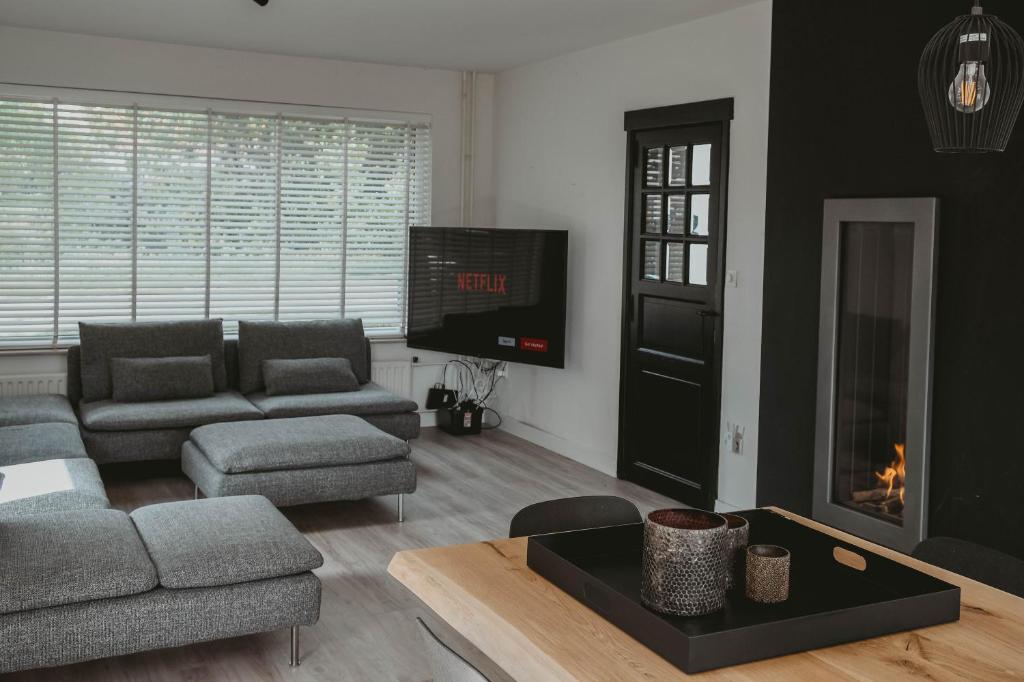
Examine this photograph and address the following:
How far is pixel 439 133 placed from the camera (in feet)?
24.7

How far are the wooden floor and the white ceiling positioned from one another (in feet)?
8.58

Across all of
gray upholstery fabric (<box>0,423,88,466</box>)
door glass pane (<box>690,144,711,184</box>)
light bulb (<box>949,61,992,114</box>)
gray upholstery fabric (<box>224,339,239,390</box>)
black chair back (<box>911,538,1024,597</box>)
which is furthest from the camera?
gray upholstery fabric (<box>224,339,239,390</box>)

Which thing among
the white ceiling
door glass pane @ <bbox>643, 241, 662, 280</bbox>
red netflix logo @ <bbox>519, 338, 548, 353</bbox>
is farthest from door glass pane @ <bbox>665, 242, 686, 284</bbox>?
the white ceiling

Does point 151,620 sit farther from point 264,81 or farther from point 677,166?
point 264,81

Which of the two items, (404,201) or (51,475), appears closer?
(51,475)

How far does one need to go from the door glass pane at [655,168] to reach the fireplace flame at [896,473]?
2.42 meters

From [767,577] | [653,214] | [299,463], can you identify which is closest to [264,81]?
[653,214]

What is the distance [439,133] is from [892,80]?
13.8 feet

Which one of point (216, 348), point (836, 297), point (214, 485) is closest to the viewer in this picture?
point (836, 297)

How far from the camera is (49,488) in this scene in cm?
412

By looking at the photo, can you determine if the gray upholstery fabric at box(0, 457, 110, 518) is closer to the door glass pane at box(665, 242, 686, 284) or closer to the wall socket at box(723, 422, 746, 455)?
the wall socket at box(723, 422, 746, 455)

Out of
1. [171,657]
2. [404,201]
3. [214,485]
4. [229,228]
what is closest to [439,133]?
[404,201]

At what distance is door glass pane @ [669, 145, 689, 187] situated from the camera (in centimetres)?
564

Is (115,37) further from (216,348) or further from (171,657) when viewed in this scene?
(171,657)
